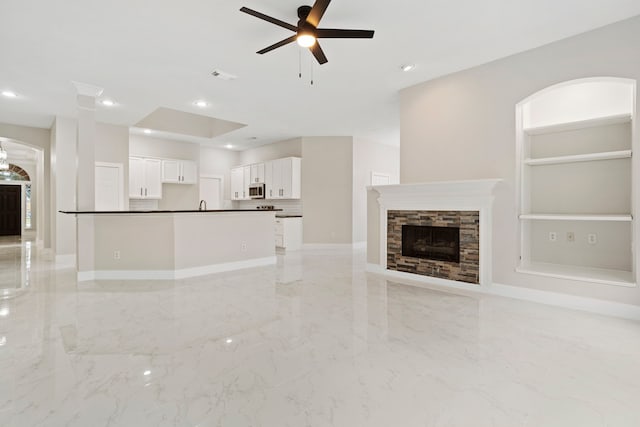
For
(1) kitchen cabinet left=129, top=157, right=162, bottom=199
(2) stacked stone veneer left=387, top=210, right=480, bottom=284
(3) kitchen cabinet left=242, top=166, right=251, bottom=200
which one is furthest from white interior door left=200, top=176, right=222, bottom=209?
(2) stacked stone veneer left=387, top=210, right=480, bottom=284

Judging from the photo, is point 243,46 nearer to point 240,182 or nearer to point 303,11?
Answer: point 303,11

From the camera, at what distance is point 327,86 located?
502cm

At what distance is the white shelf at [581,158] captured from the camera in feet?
10.8

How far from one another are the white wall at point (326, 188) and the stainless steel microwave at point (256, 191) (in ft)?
4.32

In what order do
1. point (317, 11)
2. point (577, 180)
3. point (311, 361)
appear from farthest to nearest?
point (577, 180)
point (317, 11)
point (311, 361)

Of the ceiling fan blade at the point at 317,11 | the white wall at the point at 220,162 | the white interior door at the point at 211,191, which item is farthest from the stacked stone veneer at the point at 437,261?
the white wall at the point at 220,162

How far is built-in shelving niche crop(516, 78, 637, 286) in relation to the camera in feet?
11.7

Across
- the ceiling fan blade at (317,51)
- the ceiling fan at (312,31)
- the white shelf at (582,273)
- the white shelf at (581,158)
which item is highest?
the ceiling fan at (312,31)

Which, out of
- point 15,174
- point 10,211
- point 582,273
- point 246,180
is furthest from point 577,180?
point 10,211

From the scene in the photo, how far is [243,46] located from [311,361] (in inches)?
136

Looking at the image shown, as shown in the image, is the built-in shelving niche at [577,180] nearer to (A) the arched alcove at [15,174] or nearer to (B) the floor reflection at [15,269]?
(B) the floor reflection at [15,269]

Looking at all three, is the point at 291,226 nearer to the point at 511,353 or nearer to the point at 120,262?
the point at 120,262

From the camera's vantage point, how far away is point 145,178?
8148 mm

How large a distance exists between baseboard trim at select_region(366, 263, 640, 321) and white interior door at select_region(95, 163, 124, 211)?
244 inches
